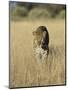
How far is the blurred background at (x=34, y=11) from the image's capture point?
2.09 m

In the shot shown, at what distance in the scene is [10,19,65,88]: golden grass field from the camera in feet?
6.82

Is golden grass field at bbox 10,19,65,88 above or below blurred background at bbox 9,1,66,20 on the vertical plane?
below

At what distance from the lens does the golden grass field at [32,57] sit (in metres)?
2.08

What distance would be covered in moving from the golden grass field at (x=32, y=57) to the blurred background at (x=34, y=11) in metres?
0.05

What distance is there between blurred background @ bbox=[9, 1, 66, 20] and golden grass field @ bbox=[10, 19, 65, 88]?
0.05 m

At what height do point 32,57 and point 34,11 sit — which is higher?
point 34,11

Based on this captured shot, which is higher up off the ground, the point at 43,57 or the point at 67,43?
the point at 67,43

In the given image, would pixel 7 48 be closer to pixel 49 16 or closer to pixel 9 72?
pixel 9 72

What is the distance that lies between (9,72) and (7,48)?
0.75 ft

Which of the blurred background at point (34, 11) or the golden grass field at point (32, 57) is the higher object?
the blurred background at point (34, 11)

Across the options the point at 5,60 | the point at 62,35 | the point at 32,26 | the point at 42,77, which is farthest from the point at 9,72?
the point at 62,35

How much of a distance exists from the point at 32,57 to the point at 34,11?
451mm

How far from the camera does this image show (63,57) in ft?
7.25

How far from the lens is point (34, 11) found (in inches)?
84.2
